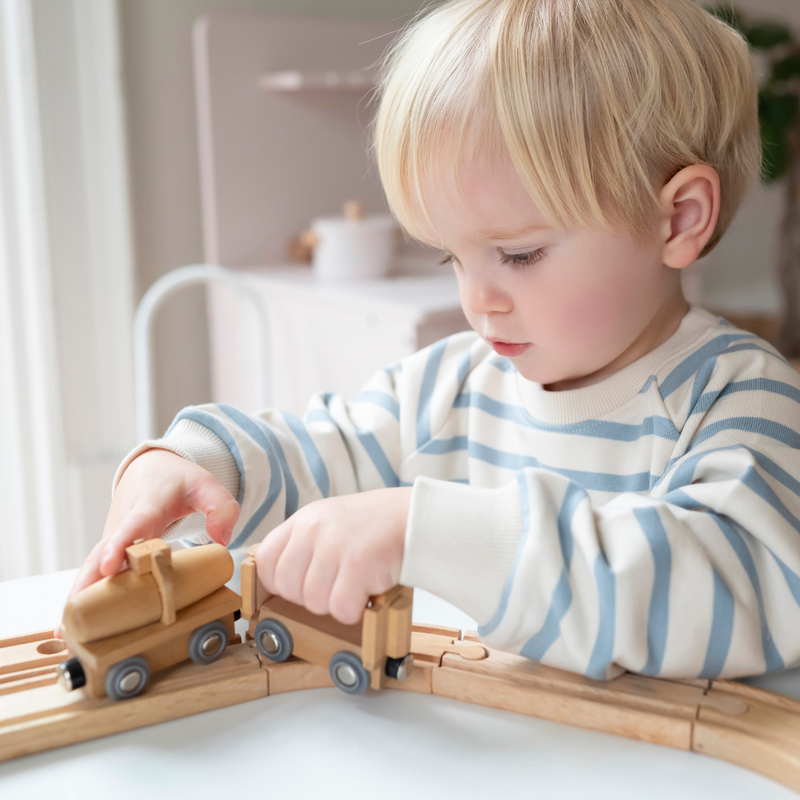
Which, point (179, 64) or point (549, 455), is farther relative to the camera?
point (179, 64)

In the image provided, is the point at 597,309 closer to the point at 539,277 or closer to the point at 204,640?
the point at 539,277

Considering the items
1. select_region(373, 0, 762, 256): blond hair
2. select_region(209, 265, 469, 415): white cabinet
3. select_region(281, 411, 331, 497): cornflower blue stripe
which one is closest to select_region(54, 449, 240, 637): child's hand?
select_region(281, 411, 331, 497): cornflower blue stripe

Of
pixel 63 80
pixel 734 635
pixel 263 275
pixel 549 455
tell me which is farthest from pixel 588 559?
pixel 63 80

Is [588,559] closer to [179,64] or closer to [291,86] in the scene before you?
[291,86]

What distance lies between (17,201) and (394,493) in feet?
4.05

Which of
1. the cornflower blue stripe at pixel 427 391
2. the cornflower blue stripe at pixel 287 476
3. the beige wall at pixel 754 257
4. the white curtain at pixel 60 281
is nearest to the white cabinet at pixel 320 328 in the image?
the white curtain at pixel 60 281

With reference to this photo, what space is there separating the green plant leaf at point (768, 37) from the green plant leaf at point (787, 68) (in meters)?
0.04

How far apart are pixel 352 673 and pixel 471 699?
0.06 m

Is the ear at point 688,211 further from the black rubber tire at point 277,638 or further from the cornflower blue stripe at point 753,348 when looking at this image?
the black rubber tire at point 277,638

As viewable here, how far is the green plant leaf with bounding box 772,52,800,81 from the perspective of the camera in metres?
2.02

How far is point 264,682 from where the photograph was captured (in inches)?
17.8

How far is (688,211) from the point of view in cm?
60

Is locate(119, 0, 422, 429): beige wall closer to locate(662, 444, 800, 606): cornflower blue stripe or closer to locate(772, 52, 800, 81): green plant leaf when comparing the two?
locate(772, 52, 800, 81): green plant leaf

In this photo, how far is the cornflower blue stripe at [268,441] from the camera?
2.18ft
